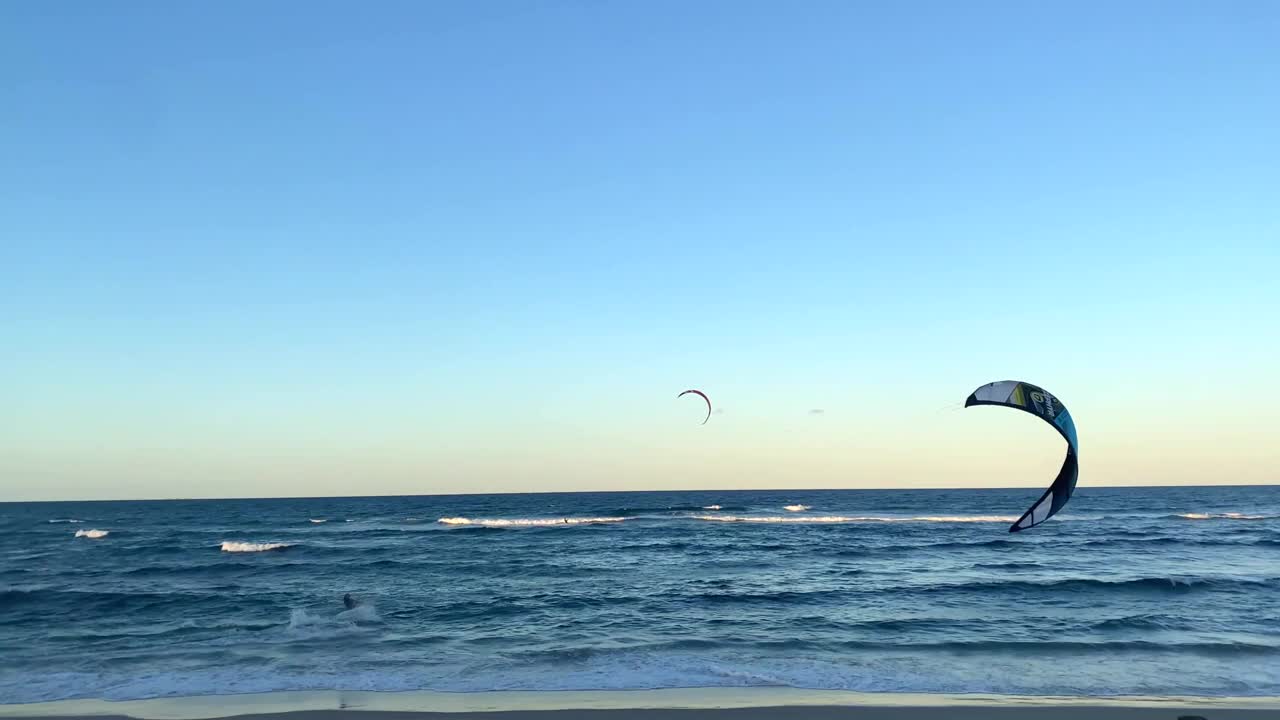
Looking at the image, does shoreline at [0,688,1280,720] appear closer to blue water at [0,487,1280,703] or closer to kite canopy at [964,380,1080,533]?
blue water at [0,487,1280,703]

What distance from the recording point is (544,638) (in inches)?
650

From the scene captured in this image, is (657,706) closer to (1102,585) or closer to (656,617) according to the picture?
(656,617)

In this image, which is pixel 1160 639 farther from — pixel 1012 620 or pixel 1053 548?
pixel 1053 548

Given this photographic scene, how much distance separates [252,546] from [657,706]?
115 ft

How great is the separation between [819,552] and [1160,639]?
1837 cm

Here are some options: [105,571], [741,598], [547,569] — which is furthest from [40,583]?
[741,598]

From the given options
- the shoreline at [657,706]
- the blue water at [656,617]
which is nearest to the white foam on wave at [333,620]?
the blue water at [656,617]

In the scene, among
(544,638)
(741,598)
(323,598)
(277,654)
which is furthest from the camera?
(323,598)

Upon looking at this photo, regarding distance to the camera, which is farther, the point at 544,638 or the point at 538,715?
the point at 544,638

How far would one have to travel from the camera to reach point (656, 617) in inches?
736

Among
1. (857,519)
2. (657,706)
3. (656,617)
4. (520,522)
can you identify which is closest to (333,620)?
(656,617)

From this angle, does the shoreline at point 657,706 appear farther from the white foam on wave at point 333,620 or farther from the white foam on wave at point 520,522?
the white foam on wave at point 520,522

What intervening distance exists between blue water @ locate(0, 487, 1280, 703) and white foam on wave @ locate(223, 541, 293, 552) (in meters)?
0.50

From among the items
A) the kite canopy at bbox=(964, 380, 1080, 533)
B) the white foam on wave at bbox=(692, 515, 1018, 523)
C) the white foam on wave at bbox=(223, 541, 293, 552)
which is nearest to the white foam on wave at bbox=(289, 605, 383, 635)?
the kite canopy at bbox=(964, 380, 1080, 533)
